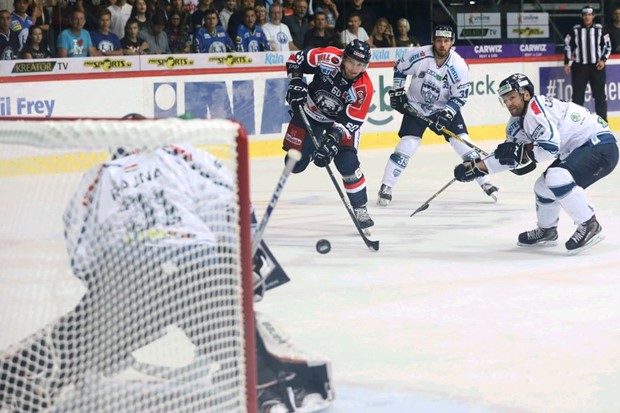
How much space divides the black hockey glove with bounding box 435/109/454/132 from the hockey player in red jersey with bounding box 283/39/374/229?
2.88ft

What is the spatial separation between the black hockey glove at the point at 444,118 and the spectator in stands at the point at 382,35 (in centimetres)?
301

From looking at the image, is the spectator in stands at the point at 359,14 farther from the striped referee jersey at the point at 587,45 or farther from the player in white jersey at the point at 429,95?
the player in white jersey at the point at 429,95

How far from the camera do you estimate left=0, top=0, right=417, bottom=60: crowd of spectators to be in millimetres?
8258

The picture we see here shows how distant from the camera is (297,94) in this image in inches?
235

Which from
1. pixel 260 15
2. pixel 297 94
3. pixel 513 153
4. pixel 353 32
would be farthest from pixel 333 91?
pixel 353 32

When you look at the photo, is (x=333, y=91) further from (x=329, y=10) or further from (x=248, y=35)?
(x=329, y=10)

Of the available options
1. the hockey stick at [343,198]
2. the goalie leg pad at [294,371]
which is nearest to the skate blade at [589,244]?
the hockey stick at [343,198]

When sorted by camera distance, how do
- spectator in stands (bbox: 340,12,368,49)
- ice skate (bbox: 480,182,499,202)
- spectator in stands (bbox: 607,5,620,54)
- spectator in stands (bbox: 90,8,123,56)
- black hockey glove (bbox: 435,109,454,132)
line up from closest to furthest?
black hockey glove (bbox: 435,109,454,132) < ice skate (bbox: 480,182,499,202) < spectator in stands (bbox: 90,8,123,56) < spectator in stands (bbox: 340,12,368,49) < spectator in stands (bbox: 607,5,620,54)

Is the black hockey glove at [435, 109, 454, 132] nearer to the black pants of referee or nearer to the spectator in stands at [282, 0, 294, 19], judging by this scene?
the spectator in stands at [282, 0, 294, 19]

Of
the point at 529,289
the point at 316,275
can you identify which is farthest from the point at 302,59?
the point at 529,289

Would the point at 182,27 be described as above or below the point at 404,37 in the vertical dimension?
above

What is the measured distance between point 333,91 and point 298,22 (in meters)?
3.65

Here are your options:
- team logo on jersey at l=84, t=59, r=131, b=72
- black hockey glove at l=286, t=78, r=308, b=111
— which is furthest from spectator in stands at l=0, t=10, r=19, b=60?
black hockey glove at l=286, t=78, r=308, b=111

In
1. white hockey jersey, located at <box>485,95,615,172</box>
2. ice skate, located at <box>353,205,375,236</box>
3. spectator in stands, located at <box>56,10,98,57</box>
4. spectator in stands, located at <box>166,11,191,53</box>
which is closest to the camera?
white hockey jersey, located at <box>485,95,615,172</box>
